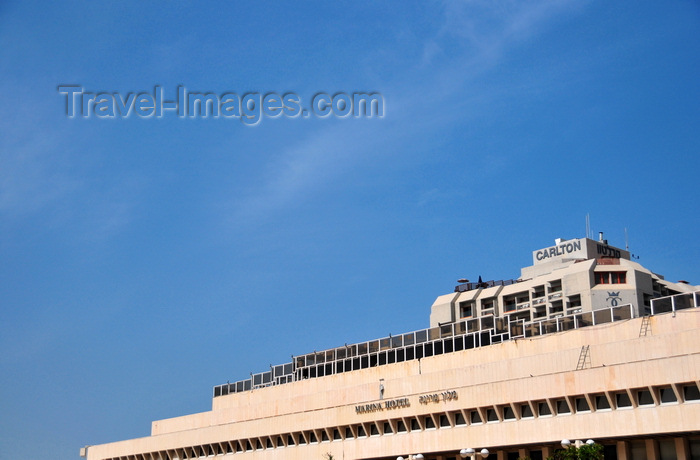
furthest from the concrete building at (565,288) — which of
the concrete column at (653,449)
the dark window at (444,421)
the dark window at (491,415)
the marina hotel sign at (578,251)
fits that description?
the concrete column at (653,449)

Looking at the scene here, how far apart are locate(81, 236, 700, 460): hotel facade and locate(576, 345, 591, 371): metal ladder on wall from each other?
0.31ft

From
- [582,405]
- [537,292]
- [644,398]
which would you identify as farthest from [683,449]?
[537,292]

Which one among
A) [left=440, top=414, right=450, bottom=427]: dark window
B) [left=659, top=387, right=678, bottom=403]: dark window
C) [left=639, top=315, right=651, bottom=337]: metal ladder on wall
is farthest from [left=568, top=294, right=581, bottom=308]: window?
[left=659, top=387, right=678, bottom=403]: dark window

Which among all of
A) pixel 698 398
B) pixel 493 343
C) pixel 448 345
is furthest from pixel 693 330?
pixel 448 345

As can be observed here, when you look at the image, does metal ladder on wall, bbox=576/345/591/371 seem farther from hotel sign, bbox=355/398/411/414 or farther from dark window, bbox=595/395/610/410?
hotel sign, bbox=355/398/411/414

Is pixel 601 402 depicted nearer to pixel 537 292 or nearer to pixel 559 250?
pixel 537 292

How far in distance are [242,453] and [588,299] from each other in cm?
5536

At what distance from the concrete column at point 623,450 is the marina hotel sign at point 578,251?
7295 centimetres

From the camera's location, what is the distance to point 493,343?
7838 centimetres

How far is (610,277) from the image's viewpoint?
411ft

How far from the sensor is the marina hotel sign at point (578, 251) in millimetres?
132250

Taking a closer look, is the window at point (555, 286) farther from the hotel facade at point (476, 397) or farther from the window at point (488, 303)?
the hotel facade at point (476, 397)

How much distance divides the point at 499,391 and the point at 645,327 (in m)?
12.1

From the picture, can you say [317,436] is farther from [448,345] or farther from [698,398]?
[698,398]
